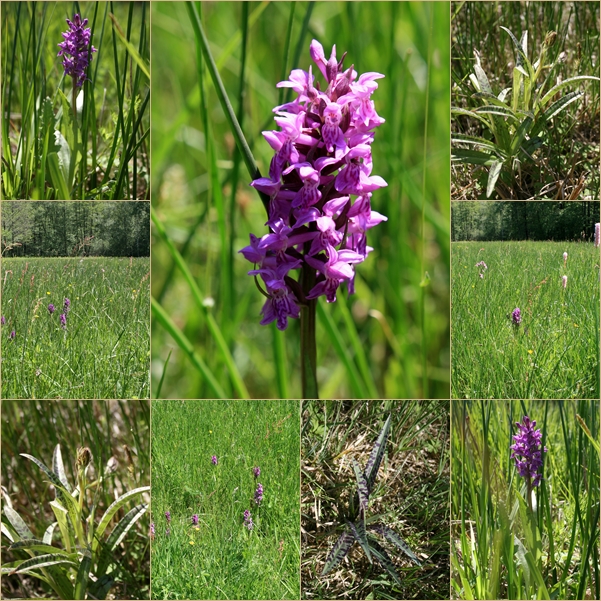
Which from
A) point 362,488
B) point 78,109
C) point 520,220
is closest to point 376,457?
point 362,488

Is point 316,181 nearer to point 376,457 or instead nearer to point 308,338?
point 308,338

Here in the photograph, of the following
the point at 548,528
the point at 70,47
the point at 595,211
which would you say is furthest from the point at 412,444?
the point at 70,47

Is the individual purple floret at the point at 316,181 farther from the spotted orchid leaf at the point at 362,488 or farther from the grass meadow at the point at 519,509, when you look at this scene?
the grass meadow at the point at 519,509

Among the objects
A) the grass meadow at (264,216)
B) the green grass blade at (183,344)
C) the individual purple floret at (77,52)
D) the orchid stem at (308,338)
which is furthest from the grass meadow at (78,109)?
the orchid stem at (308,338)

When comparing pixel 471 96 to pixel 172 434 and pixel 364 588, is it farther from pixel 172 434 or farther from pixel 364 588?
pixel 364 588

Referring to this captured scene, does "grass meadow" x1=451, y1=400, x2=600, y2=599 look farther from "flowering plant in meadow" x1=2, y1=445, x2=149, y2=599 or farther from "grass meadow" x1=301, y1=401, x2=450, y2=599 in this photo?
"flowering plant in meadow" x1=2, y1=445, x2=149, y2=599

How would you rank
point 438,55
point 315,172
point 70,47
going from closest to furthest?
point 315,172
point 70,47
point 438,55
